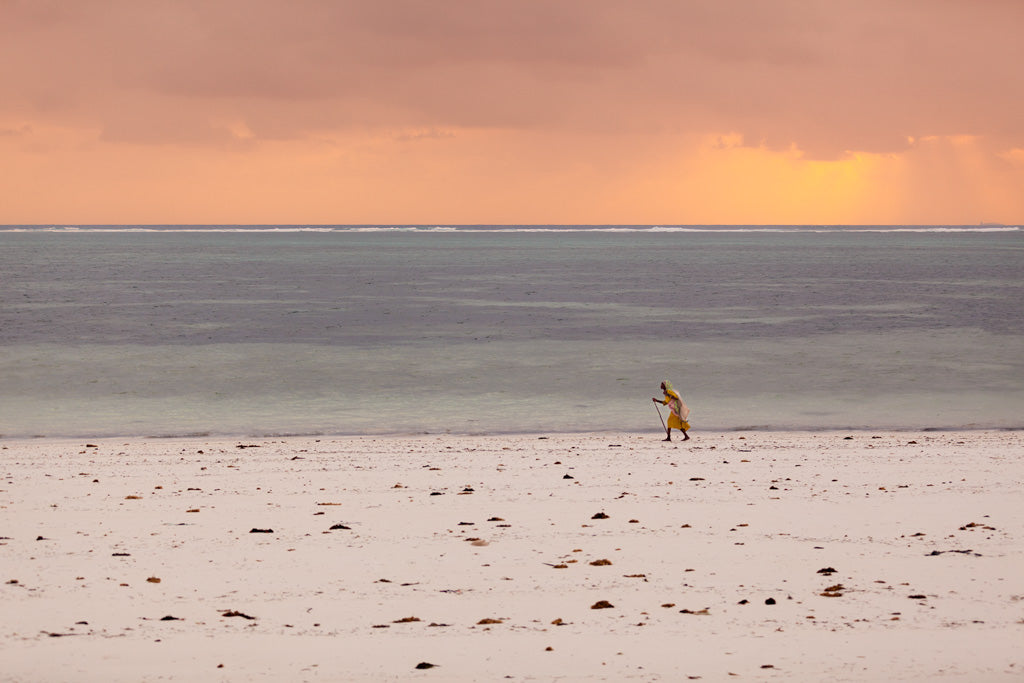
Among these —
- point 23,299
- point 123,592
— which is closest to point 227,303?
point 23,299

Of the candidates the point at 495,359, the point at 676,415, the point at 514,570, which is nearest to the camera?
the point at 514,570

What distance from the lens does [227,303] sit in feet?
222

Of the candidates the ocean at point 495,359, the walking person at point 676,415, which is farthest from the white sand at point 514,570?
the ocean at point 495,359

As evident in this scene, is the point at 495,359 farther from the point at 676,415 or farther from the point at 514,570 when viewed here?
the point at 514,570

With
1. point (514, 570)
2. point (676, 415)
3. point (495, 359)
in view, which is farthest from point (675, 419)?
point (495, 359)

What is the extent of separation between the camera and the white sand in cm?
821

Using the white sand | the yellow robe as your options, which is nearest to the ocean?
the yellow robe

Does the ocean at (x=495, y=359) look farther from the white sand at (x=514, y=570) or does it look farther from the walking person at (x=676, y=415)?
A: the white sand at (x=514, y=570)

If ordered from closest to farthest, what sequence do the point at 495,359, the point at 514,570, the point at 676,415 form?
the point at 514,570 → the point at 676,415 → the point at 495,359

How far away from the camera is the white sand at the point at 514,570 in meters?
8.21

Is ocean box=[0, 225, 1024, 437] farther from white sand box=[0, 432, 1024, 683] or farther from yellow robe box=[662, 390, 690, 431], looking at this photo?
white sand box=[0, 432, 1024, 683]

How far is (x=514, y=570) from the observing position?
10.6 metres

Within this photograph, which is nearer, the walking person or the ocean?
the walking person

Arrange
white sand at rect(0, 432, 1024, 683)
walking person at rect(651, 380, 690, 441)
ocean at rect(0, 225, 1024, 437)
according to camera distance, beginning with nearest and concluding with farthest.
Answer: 1. white sand at rect(0, 432, 1024, 683)
2. walking person at rect(651, 380, 690, 441)
3. ocean at rect(0, 225, 1024, 437)
